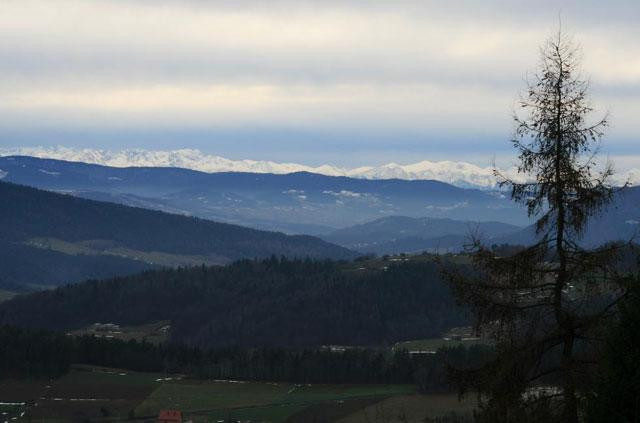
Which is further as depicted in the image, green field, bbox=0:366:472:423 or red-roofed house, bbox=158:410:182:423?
green field, bbox=0:366:472:423

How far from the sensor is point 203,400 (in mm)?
154375

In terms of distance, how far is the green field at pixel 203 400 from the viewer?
13800cm

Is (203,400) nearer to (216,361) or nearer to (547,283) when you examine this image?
(216,361)

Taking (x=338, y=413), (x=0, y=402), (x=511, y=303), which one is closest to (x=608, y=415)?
(x=511, y=303)

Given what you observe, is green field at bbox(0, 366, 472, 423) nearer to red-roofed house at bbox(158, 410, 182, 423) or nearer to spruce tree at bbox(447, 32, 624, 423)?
red-roofed house at bbox(158, 410, 182, 423)

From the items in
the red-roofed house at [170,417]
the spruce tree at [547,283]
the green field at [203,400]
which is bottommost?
the green field at [203,400]

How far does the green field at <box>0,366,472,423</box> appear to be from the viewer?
5433 inches

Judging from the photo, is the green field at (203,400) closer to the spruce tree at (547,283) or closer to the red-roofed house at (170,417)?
the red-roofed house at (170,417)

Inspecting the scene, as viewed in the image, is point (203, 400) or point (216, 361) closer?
point (203, 400)

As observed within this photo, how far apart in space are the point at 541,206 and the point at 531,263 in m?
1.52

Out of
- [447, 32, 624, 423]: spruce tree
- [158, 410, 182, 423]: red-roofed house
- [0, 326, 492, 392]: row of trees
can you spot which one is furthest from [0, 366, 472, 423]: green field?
[447, 32, 624, 423]: spruce tree

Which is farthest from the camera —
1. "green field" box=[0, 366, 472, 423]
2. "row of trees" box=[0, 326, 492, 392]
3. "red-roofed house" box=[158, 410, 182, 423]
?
"row of trees" box=[0, 326, 492, 392]

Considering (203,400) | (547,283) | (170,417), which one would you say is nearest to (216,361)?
(203,400)

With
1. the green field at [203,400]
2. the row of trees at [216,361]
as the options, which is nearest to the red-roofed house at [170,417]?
the green field at [203,400]
